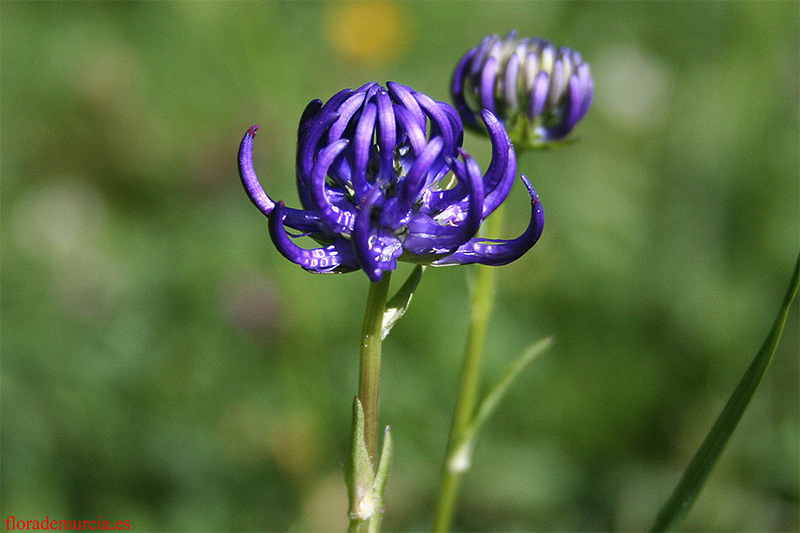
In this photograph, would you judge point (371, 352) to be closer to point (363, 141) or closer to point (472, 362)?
point (363, 141)

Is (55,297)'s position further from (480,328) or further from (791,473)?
(791,473)

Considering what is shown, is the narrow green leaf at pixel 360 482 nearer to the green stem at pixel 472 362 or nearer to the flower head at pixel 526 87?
the green stem at pixel 472 362

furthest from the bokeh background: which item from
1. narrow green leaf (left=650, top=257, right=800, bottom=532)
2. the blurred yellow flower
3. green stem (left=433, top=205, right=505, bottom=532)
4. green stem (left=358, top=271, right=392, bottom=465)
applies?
green stem (left=358, top=271, right=392, bottom=465)

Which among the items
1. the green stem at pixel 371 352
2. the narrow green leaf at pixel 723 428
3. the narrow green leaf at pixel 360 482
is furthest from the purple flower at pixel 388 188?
the narrow green leaf at pixel 723 428

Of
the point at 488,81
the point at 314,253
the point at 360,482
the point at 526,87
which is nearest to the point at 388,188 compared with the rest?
the point at 314,253

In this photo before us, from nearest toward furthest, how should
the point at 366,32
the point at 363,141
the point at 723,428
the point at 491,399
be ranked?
the point at 363,141, the point at 723,428, the point at 491,399, the point at 366,32
